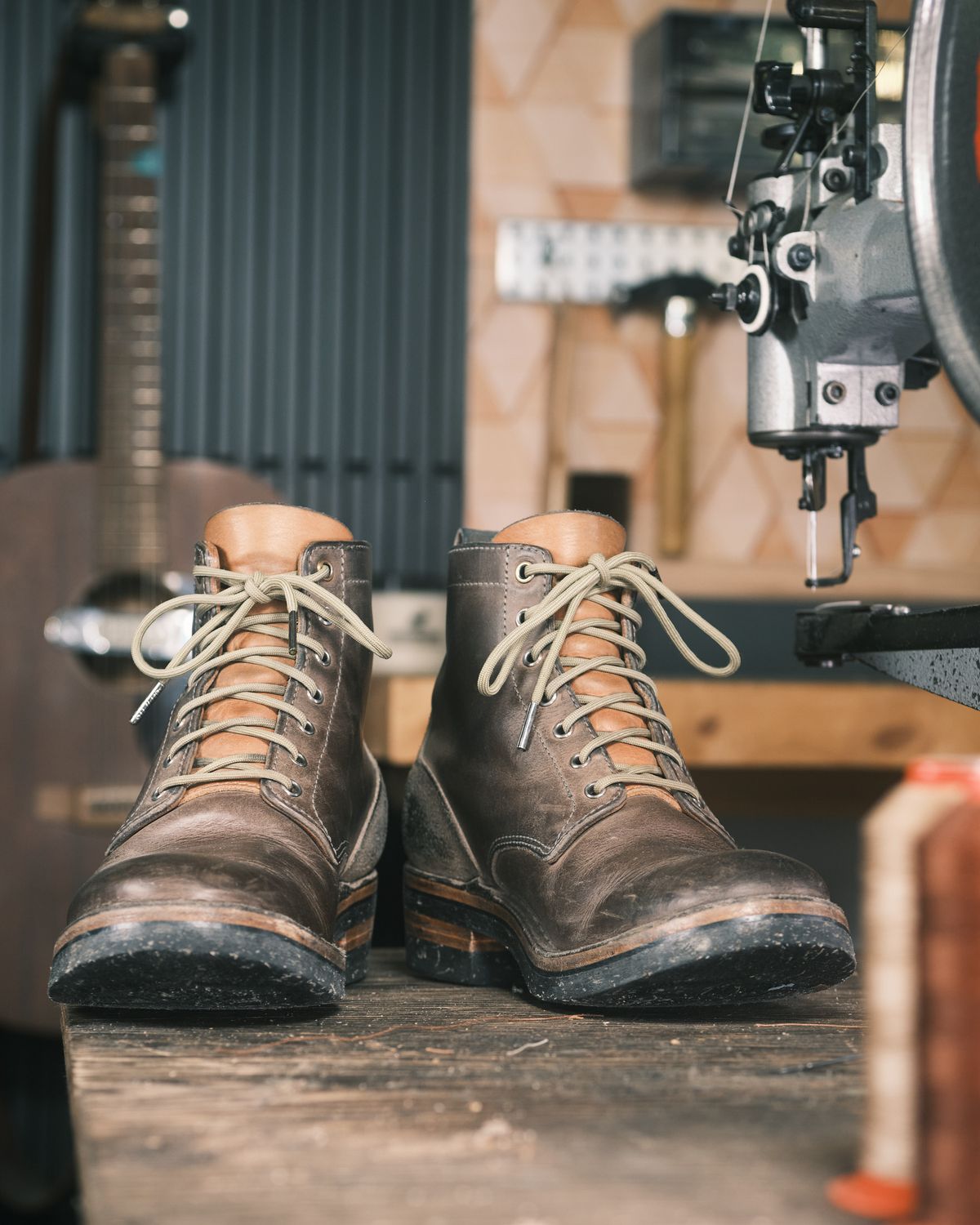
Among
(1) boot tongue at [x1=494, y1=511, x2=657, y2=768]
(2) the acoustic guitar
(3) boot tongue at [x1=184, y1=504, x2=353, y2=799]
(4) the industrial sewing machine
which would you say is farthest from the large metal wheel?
(2) the acoustic guitar

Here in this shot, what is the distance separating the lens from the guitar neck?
181 centimetres

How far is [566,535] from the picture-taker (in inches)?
30.8

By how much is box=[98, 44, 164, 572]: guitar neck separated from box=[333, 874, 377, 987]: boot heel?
1095mm

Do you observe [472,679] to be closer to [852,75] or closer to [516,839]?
[516,839]

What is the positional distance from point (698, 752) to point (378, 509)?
37.2 inches

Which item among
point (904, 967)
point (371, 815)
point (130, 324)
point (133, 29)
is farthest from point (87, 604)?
point (904, 967)

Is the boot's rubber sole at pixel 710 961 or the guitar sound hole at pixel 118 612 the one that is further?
the guitar sound hole at pixel 118 612

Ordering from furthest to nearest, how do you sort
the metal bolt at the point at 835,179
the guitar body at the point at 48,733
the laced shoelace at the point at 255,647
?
the guitar body at the point at 48,733, the metal bolt at the point at 835,179, the laced shoelace at the point at 255,647

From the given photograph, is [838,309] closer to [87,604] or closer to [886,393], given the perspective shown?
[886,393]

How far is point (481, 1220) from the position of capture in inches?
15.3

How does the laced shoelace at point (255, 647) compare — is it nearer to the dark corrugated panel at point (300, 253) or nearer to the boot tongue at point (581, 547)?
the boot tongue at point (581, 547)

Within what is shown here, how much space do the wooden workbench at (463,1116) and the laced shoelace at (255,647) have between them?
0.14 metres

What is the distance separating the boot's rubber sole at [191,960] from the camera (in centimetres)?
59

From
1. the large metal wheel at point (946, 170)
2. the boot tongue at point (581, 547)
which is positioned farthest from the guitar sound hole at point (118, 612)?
the large metal wheel at point (946, 170)
